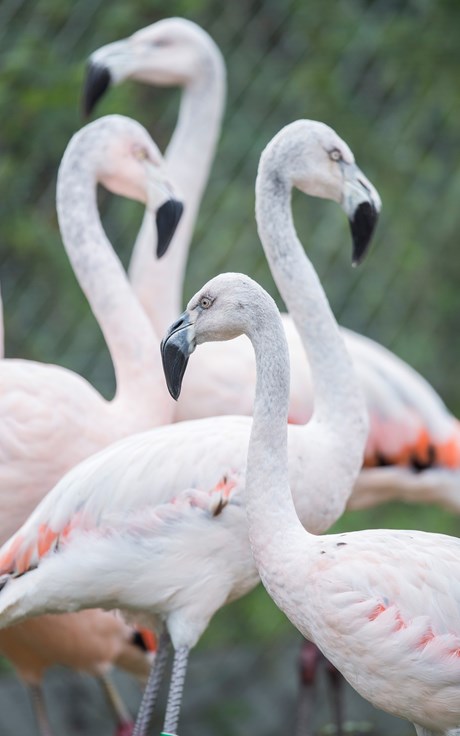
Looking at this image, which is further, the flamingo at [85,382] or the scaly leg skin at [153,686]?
the flamingo at [85,382]

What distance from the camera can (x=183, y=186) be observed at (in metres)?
3.66

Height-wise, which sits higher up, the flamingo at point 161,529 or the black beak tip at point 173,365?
the black beak tip at point 173,365

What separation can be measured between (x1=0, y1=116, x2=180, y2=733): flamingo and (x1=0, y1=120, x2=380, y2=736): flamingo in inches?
12.3

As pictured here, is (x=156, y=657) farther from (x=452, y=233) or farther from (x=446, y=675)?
(x=452, y=233)

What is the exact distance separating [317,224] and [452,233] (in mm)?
551

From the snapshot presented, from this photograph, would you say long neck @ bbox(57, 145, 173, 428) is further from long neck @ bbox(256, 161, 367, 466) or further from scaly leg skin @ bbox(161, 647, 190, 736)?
scaly leg skin @ bbox(161, 647, 190, 736)

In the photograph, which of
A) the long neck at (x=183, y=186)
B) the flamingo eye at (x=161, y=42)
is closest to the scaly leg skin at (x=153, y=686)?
the long neck at (x=183, y=186)

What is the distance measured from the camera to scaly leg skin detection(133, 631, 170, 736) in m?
2.78

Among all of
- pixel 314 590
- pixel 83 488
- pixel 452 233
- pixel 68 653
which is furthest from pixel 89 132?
pixel 452 233

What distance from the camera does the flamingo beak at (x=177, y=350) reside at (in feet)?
7.45

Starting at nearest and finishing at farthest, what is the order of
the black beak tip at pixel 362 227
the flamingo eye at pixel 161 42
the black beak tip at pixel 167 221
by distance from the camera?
the black beak tip at pixel 362 227 → the black beak tip at pixel 167 221 → the flamingo eye at pixel 161 42

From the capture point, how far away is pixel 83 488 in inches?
102

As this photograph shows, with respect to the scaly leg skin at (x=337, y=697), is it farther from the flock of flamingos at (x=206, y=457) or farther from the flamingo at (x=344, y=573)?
the flamingo at (x=344, y=573)

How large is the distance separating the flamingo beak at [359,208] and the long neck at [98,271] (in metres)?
0.61
